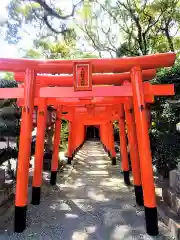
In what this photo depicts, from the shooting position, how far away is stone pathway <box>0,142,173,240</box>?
454 centimetres

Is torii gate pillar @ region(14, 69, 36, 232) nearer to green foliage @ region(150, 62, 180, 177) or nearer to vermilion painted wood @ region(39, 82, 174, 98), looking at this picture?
vermilion painted wood @ region(39, 82, 174, 98)

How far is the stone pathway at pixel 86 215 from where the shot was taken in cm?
454

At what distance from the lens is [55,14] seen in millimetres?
12688

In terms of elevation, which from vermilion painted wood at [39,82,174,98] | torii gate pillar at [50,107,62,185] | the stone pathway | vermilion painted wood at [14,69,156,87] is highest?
vermilion painted wood at [14,69,156,87]

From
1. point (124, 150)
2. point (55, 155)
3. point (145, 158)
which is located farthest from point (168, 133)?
point (55, 155)

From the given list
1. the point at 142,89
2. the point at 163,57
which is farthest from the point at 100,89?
the point at 163,57

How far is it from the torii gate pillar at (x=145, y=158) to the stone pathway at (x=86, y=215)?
0.89 ft

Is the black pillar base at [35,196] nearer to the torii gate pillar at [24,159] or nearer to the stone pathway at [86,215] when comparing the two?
the stone pathway at [86,215]

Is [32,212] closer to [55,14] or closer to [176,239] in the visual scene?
[176,239]

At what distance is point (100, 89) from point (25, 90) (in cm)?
143

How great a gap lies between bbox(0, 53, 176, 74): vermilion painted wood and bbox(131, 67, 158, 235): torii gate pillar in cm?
19

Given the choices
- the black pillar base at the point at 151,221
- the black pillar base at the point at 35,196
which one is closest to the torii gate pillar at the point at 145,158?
the black pillar base at the point at 151,221

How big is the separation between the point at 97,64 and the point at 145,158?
6.23ft

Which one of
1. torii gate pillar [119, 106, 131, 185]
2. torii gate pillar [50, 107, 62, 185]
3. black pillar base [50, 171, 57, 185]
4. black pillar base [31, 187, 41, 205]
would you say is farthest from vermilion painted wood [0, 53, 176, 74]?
black pillar base [50, 171, 57, 185]
